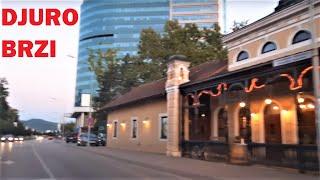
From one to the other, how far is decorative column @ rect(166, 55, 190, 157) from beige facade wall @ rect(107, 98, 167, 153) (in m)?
2.20

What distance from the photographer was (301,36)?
2094 centimetres

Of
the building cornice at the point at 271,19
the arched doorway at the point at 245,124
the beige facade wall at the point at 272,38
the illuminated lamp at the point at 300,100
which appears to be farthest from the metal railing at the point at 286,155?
the building cornice at the point at 271,19

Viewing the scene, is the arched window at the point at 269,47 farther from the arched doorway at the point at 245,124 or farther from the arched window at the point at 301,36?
the arched doorway at the point at 245,124

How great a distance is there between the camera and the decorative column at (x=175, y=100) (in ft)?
91.5

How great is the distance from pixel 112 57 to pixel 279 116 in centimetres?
4326

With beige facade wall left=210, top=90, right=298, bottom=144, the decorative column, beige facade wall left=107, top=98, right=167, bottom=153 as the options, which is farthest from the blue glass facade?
beige facade wall left=210, top=90, right=298, bottom=144

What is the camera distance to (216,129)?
27.4 m

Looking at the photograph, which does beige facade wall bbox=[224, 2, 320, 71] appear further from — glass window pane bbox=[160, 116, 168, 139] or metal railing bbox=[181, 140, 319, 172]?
glass window pane bbox=[160, 116, 168, 139]

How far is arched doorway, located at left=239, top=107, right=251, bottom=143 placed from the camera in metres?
24.0

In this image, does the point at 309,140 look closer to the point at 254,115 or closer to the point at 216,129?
the point at 254,115

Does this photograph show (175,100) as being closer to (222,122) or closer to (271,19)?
(222,122)

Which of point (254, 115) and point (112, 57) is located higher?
point (112, 57)

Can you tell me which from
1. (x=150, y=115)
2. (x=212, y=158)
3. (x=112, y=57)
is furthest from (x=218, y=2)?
(x=212, y=158)

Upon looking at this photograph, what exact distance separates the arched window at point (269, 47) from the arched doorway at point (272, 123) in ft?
9.32
